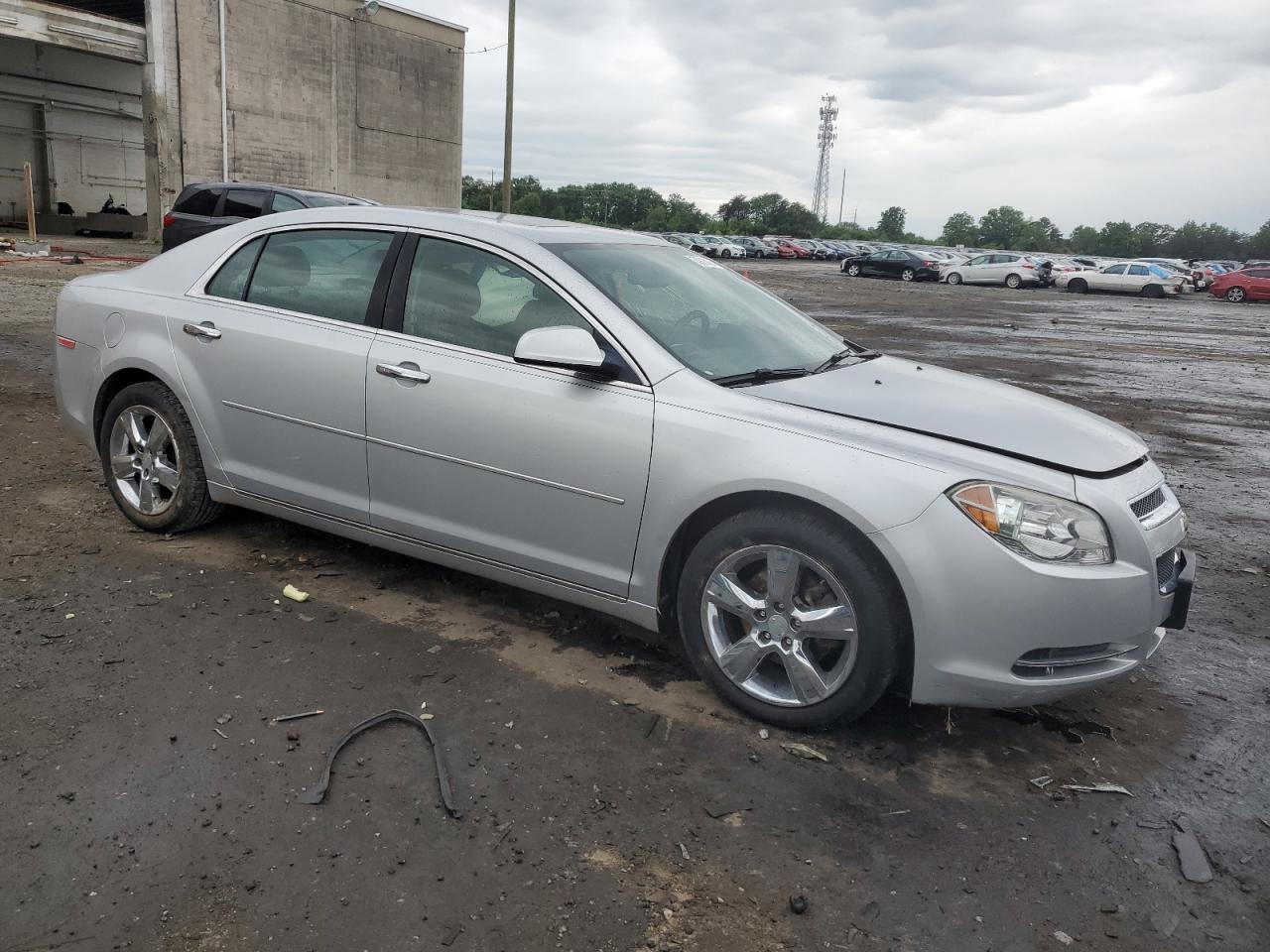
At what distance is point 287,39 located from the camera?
3189 centimetres

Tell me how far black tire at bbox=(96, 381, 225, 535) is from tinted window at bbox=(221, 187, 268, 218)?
36.9 feet

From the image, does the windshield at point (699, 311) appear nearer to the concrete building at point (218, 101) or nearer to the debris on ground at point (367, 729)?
the debris on ground at point (367, 729)

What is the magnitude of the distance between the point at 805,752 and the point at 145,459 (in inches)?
135

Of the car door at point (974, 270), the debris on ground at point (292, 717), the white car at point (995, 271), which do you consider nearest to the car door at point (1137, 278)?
the white car at point (995, 271)

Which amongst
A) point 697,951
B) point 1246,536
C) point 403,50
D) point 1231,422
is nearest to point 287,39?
point 403,50

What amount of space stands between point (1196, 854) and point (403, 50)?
38424 mm

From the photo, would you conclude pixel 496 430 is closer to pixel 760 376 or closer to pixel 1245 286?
pixel 760 376

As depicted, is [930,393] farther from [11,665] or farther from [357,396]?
[11,665]

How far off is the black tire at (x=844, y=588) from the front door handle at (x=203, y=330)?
246 cm

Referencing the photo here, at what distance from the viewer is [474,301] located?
3979 millimetres

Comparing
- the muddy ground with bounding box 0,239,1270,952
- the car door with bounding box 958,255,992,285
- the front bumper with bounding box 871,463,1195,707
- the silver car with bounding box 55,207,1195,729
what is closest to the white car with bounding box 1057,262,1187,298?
the car door with bounding box 958,255,992,285

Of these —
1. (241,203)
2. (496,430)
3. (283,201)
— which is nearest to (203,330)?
(496,430)

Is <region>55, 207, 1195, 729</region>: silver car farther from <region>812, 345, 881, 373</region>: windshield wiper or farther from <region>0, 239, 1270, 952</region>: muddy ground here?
<region>0, 239, 1270, 952</region>: muddy ground

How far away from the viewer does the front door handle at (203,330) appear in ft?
14.7
